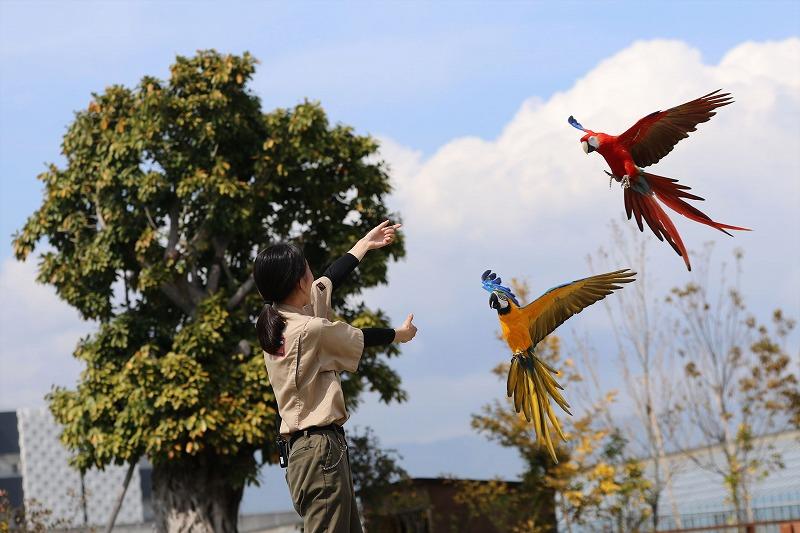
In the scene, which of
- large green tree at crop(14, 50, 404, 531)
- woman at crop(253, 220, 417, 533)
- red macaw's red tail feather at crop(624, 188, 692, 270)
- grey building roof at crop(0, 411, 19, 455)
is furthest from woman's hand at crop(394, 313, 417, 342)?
grey building roof at crop(0, 411, 19, 455)

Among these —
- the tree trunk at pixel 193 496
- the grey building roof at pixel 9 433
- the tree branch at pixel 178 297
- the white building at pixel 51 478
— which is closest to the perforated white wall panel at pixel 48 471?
the white building at pixel 51 478

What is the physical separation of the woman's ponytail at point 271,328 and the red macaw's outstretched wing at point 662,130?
3.58ft

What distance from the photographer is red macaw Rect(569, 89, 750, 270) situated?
2.80m

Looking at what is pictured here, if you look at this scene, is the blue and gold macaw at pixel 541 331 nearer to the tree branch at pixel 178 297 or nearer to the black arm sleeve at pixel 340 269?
the black arm sleeve at pixel 340 269

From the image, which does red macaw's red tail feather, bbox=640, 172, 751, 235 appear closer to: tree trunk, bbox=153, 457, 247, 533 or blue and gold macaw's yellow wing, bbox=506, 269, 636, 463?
blue and gold macaw's yellow wing, bbox=506, 269, 636, 463

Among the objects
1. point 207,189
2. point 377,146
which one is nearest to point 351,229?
point 377,146

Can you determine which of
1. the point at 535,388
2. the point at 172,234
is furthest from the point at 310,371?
the point at 172,234

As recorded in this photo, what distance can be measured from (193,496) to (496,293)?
366 inches

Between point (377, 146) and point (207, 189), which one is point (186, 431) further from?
point (377, 146)

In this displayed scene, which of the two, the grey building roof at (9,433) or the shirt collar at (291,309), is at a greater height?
the grey building roof at (9,433)

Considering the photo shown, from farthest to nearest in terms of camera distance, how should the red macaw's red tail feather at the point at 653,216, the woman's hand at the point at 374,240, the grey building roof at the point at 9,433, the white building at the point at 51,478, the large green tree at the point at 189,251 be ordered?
the grey building roof at the point at 9,433, the white building at the point at 51,478, the large green tree at the point at 189,251, the woman's hand at the point at 374,240, the red macaw's red tail feather at the point at 653,216

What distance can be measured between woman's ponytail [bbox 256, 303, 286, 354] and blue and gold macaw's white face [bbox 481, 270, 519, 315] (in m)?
0.60

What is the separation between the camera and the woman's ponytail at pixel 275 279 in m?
3.01

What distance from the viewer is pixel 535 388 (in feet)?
10.5
